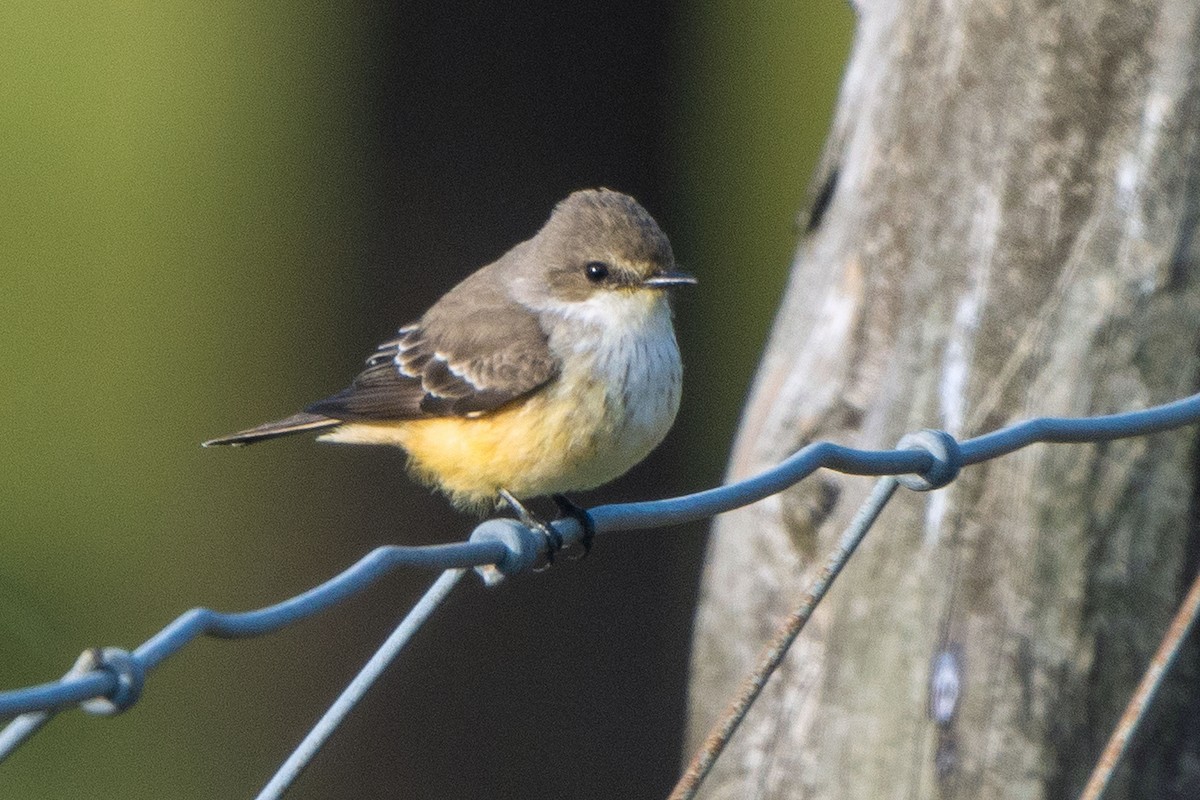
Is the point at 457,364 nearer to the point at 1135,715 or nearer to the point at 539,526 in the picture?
the point at 539,526

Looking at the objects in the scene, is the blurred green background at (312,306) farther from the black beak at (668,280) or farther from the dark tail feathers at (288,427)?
the black beak at (668,280)

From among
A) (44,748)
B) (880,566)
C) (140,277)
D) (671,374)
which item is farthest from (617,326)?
(44,748)

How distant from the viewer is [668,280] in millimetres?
3668

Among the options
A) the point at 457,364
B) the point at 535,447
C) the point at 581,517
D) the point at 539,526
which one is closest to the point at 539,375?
the point at 535,447

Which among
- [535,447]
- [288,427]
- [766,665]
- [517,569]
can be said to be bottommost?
[288,427]

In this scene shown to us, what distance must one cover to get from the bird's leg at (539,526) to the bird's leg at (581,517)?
0.17ft

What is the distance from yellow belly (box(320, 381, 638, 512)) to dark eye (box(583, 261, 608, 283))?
45cm

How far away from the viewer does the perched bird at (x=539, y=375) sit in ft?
11.0

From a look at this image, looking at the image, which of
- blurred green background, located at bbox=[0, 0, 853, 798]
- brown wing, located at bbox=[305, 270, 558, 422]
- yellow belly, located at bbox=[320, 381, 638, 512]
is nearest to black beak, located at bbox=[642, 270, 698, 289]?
brown wing, located at bbox=[305, 270, 558, 422]

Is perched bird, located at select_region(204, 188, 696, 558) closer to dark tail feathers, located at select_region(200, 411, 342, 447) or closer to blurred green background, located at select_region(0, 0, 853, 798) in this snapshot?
dark tail feathers, located at select_region(200, 411, 342, 447)

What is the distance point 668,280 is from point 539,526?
2.70 feet

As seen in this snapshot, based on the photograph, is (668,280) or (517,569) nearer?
(517,569)

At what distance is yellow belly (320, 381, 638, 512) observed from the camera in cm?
332

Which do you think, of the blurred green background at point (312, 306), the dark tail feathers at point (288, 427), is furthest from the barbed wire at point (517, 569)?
the blurred green background at point (312, 306)
